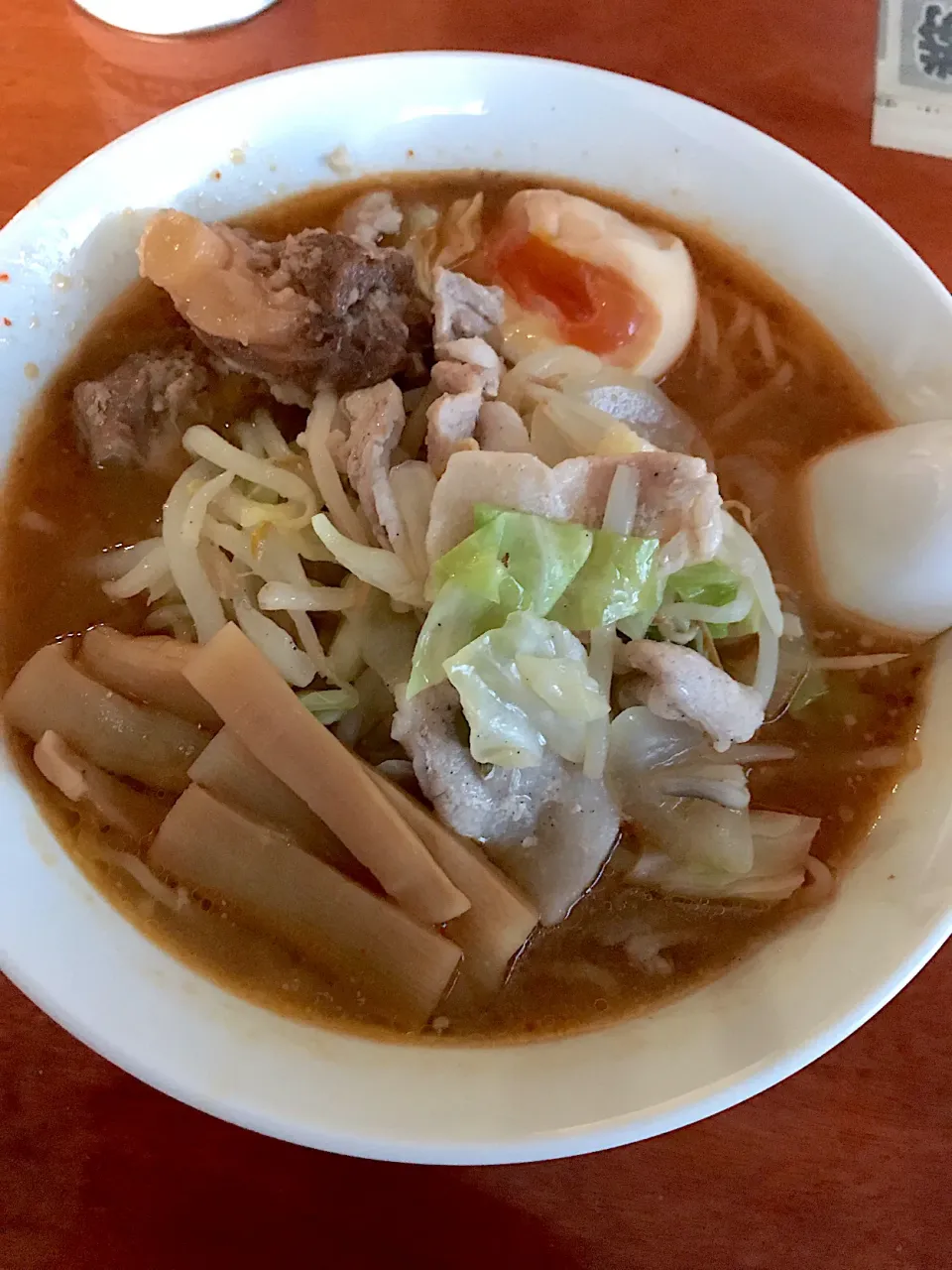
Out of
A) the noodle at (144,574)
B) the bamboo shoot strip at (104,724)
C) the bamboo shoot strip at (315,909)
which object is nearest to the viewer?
the bamboo shoot strip at (315,909)

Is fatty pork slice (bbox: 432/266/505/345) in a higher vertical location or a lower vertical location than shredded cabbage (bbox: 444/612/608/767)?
higher

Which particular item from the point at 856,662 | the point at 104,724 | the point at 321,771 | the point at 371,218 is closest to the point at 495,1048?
the point at 321,771

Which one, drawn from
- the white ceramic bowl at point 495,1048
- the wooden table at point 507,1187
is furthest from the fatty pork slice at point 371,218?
the wooden table at point 507,1187

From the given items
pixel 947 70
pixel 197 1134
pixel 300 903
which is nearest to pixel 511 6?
pixel 947 70

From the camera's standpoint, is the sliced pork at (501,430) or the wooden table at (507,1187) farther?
the sliced pork at (501,430)

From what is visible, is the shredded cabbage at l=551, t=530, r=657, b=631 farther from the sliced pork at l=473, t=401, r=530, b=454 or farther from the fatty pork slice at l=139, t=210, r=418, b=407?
the fatty pork slice at l=139, t=210, r=418, b=407

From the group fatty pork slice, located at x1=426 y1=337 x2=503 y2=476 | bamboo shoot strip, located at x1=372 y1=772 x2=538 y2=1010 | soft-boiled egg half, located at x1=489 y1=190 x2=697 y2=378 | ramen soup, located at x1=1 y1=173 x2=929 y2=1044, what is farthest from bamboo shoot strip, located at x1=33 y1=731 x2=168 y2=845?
soft-boiled egg half, located at x1=489 y1=190 x2=697 y2=378

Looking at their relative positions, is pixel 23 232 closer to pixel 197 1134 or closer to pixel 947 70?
pixel 197 1134

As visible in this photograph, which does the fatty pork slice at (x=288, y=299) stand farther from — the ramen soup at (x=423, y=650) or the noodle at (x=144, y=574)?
the noodle at (x=144, y=574)
